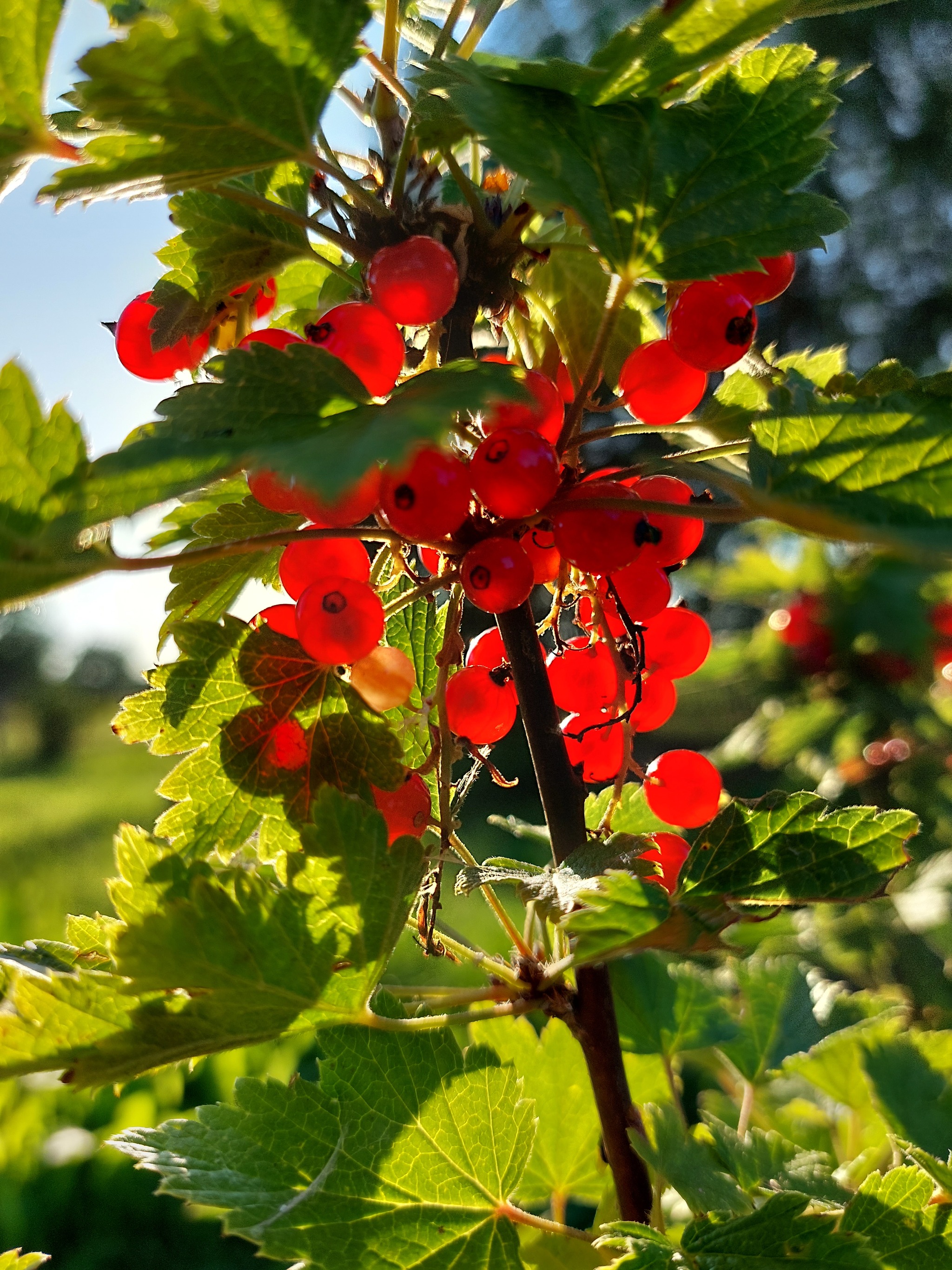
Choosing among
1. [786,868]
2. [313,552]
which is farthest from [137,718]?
[786,868]

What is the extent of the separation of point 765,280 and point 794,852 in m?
0.38

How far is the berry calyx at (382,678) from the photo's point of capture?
650mm

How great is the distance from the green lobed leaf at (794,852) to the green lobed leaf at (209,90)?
471mm

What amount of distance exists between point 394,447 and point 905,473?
11.0 inches

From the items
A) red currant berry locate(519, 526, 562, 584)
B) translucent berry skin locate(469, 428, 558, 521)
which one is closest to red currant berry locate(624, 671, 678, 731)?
red currant berry locate(519, 526, 562, 584)

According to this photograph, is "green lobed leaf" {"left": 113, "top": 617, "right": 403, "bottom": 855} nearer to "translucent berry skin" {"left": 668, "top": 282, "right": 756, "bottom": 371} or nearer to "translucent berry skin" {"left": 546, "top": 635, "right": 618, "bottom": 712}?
"translucent berry skin" {"left": 546, "top": 635, "right": 618, "bottom": 712}

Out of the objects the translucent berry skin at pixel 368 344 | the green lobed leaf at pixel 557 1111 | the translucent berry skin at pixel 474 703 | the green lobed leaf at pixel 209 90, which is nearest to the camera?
the green lobed leaf at pixel 209 90

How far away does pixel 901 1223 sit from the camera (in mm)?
593

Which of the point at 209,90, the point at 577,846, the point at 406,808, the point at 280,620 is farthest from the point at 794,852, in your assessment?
the point at 209,90

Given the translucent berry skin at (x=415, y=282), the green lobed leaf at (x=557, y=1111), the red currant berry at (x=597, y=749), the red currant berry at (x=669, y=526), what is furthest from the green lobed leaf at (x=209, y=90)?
the green lobed leaf at (x=557, y=1111)

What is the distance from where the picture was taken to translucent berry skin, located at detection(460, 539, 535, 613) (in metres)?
0.57

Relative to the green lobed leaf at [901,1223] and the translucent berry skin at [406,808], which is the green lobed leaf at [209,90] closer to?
the translucent berry skin at [406,808]

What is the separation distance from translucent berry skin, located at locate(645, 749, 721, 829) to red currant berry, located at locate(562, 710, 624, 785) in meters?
0.03

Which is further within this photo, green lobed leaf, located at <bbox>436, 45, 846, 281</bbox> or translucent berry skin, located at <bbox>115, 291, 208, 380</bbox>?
translucent berry skin, located at <bbox>115, 291, 208, 380</bbox>
